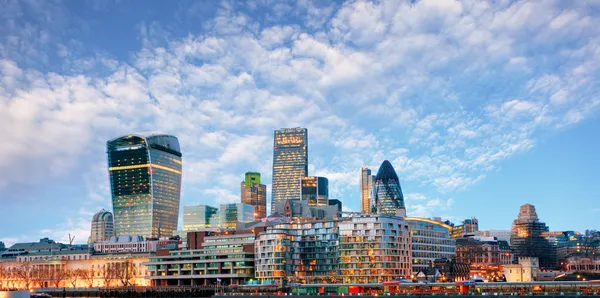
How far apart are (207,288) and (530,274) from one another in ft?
323

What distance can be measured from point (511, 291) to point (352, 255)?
82.0 meters

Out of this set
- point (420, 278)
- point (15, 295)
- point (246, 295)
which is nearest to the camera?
point (15, 295)

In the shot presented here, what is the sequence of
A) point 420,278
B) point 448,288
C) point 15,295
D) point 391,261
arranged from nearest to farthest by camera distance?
point 15,295 < point 448,288 < point 420,278 < point 391,261

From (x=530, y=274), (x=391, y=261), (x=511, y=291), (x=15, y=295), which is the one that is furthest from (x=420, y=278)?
(x=15, y=295)

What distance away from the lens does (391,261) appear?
195m

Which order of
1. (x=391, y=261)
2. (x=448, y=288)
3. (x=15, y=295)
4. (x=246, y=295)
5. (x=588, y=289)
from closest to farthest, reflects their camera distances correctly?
(x=15, y=295) → (x=588, y=289) → (x=448, y=288) → (x=246, y=295) → (x=391, y=261)

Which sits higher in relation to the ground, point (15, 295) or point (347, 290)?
point (15, 295)

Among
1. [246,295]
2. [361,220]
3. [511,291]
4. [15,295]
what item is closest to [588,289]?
[511,291]

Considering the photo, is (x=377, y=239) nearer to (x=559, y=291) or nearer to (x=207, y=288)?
(x=207, y=288)

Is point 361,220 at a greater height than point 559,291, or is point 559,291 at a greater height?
point 361,220

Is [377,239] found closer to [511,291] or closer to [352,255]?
[352,255]

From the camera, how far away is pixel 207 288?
198m

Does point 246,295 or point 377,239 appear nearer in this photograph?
point 246,295

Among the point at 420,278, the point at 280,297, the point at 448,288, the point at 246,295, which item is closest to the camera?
the point at 448,288
